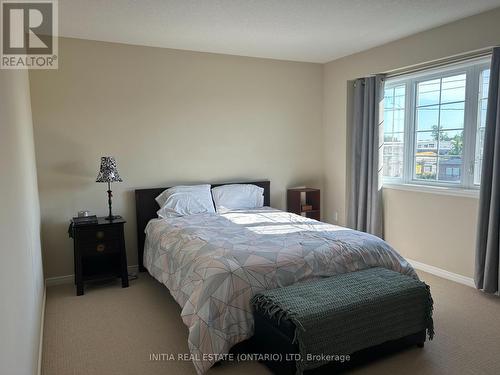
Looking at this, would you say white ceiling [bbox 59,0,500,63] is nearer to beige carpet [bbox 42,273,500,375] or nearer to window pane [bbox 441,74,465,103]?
window pane [bbox 441,74,465,103]

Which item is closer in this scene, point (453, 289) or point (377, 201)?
point (453, 289)

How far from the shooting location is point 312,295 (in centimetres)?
231

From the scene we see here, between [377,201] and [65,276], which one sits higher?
[377,201]

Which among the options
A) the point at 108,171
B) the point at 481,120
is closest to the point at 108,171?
the point at 108,171

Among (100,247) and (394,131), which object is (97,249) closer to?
(100,247)

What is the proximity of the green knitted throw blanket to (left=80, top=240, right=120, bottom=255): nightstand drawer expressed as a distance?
1.83m

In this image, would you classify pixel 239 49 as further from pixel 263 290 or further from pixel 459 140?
pixel 263 290

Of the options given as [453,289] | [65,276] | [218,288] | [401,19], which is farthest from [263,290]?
Answer: [401,19]

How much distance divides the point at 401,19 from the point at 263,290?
2659mm

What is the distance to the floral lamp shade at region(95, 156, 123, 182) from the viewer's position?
3.58 m

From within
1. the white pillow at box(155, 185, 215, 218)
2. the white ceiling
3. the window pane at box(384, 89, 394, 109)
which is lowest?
the white pillow at box(155, 185, 215, 218)

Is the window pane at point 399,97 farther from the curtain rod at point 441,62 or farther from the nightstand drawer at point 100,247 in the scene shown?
the nightstand drawer at point 100,247

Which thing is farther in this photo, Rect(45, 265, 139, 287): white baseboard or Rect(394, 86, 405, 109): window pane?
Rect(394, 86, 405, 109): window pane

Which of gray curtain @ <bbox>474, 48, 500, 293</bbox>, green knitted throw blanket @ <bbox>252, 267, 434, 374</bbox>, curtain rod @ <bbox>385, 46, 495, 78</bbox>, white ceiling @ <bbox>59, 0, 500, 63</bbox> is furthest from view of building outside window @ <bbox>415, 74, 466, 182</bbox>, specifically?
green knitted throw blanket @ <bbox>252, 267, 434, 374</bbox>
